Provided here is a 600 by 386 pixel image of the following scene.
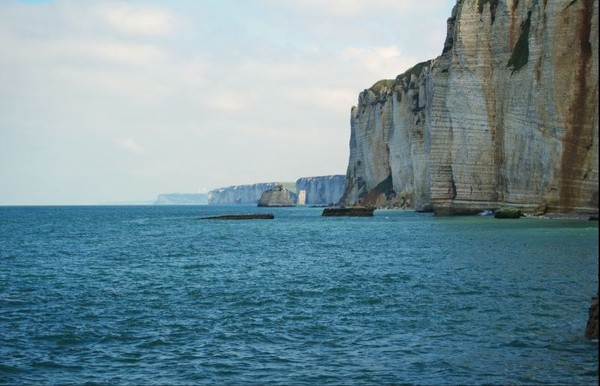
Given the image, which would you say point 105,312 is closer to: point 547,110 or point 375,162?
point 547,110

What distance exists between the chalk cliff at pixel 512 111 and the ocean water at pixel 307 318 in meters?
29.7

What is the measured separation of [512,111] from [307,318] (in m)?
66.7

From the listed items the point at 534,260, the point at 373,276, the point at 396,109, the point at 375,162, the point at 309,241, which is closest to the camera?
the point at 373,276

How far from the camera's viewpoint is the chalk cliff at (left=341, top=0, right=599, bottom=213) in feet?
237

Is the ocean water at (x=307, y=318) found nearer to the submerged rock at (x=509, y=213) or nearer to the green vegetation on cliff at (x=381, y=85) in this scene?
the submerged rock at (x=509, y=213)

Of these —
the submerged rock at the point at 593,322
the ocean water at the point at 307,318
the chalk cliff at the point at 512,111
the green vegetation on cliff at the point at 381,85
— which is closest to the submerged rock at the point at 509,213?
the chalk cliff at the point at 512,111

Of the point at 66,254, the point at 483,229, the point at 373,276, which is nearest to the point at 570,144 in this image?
the point at 483,229

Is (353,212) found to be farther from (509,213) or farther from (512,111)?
(509,213)

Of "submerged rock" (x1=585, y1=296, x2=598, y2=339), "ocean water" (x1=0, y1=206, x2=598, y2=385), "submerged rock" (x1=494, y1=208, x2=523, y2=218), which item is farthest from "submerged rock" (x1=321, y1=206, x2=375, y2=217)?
"submerged rock" (x1=585, y1=296, x2=598, y2=339)

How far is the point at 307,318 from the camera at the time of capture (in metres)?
23.0

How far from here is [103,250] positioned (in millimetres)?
54875

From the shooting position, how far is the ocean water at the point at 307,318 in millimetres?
16484

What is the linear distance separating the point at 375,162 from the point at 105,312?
137346 millimetres

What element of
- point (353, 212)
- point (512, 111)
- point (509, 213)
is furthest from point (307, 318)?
point (353, 212)
